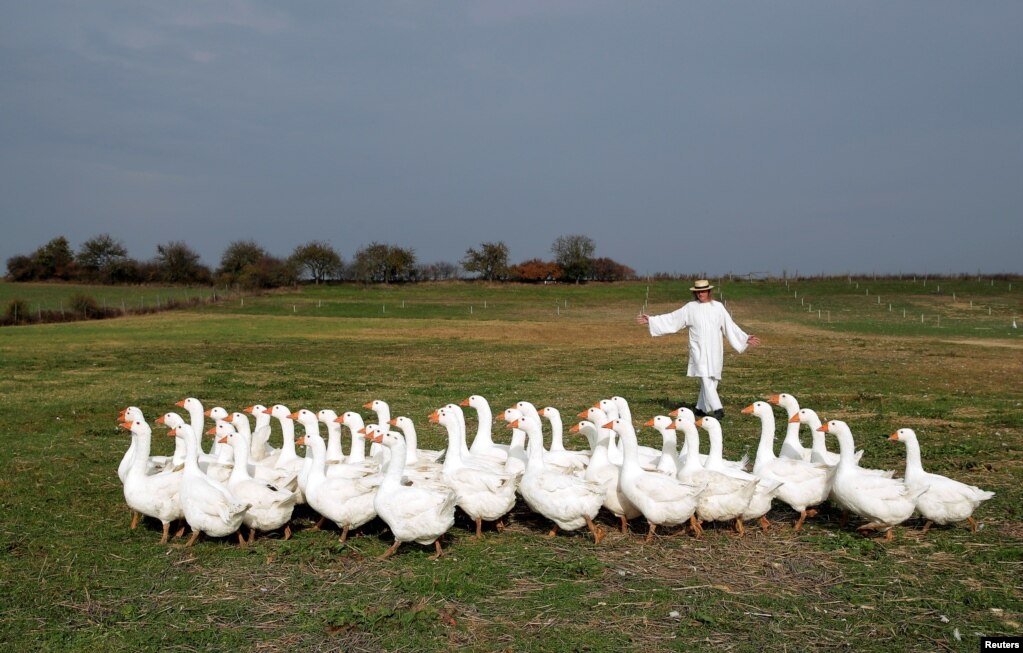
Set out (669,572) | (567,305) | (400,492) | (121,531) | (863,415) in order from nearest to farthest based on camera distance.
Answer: (669,572) → (400,492) → (121,531) → (863,415) → (567,305)

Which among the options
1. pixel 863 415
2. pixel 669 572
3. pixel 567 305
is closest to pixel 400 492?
pixel 669 572

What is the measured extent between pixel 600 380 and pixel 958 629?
1500 cm

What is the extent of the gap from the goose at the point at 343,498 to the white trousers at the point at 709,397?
7.87m

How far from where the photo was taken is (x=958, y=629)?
5574 millimetres

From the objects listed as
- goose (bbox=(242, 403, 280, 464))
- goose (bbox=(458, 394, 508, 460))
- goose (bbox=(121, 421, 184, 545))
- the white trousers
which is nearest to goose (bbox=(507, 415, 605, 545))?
goose (bbox=(458, 394, 508, 460))

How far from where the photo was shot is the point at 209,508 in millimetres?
7332

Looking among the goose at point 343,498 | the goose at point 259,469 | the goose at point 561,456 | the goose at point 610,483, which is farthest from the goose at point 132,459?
the goose at point 610,483

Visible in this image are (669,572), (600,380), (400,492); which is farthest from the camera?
(600,380)

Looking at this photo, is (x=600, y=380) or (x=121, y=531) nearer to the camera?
(x=121, y=531)

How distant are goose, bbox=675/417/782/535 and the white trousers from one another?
17.5ft

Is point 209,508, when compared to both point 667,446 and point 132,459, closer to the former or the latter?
point 132,459

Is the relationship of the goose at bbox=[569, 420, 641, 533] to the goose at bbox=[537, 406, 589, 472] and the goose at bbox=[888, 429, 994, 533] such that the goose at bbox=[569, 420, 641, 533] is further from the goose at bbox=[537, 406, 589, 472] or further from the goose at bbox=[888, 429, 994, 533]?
the goose at bbox=[888, 429, 994, 533]

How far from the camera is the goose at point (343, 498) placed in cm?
761

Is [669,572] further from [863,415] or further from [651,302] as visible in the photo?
[651,302]
